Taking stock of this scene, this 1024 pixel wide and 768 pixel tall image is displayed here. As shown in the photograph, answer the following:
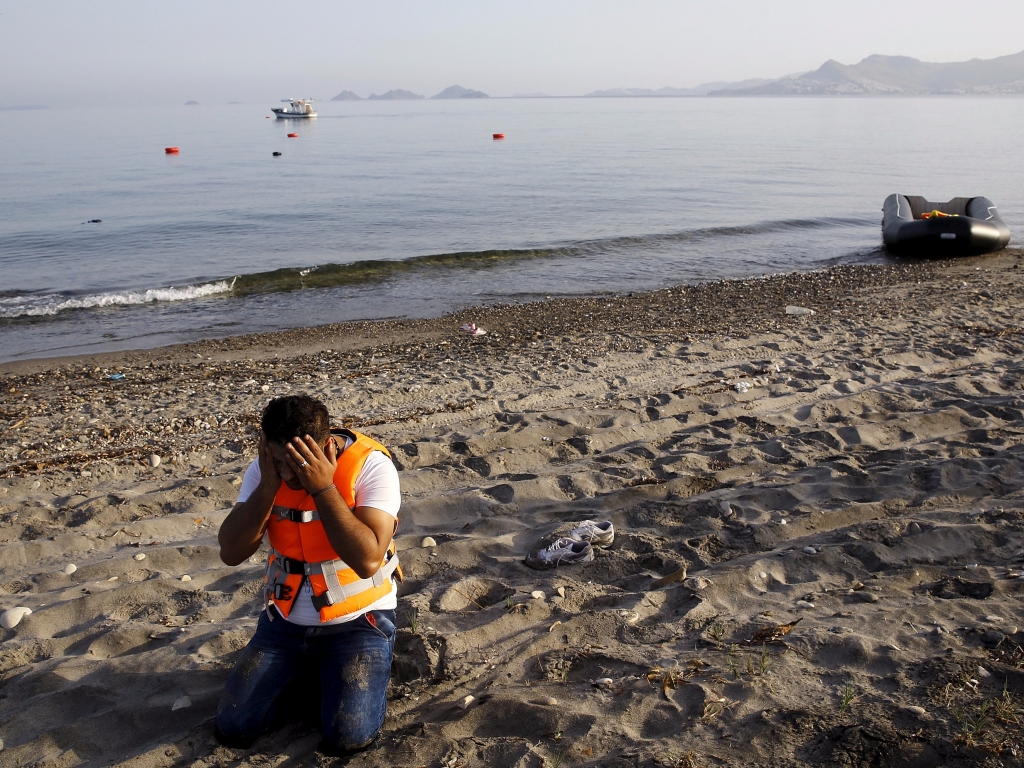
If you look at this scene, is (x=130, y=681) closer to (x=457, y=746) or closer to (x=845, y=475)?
(x=457, y=746)

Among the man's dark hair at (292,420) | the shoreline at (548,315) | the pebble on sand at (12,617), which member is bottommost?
the pebble on sand at (12,617)

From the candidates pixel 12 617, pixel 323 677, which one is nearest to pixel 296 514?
pixel 323 677

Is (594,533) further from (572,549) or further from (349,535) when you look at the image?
(349,535)

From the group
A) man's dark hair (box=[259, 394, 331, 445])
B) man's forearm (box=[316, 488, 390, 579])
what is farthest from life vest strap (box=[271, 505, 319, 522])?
man's dark hair (box=[259, 394, 331, 445])

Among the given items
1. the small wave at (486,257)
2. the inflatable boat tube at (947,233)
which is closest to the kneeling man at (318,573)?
the small wave at (486,257)

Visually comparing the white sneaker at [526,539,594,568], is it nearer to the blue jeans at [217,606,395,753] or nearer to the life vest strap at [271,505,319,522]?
the blue jeans at [217,606,395,753]

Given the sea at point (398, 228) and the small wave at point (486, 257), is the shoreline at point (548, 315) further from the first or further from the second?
the small wave at point (486, 257)

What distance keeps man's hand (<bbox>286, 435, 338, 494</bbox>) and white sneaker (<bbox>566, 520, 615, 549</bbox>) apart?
69.4 inches

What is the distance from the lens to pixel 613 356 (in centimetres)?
870

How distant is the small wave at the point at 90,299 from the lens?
13.9 meters

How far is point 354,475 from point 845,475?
11.2ft

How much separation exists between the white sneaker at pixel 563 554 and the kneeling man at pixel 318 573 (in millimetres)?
1071

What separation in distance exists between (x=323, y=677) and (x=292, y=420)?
3.54ft

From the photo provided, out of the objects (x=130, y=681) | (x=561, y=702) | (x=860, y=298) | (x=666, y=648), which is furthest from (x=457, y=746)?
(x=860, y=298)
